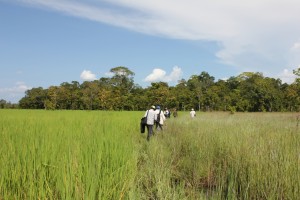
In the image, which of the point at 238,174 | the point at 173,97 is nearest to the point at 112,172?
the point at 238,174

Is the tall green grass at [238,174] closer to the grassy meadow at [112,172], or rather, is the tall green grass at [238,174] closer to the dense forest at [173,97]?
the grassy meadow at [112,172]

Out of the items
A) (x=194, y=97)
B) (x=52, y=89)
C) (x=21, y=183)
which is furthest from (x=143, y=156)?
(x=52, y=89)

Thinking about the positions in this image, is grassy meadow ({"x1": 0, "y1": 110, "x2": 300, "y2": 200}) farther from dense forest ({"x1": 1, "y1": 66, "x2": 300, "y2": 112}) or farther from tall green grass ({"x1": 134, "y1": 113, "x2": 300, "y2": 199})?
dense forest ({"x1": 1, "y1": 66, "x2": 300, "y2": 112})

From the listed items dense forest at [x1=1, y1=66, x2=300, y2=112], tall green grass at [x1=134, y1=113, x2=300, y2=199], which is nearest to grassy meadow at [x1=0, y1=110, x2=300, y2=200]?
tall green grass at [x1=134, y1=113, x2=300, y2=199]

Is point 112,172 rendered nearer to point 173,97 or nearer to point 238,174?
point 238,174

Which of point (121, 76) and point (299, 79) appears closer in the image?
point (299, 79)

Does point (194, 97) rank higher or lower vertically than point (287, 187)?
higher

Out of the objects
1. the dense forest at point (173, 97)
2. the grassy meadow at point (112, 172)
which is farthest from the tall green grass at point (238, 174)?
the dense forest at point (173, 97)

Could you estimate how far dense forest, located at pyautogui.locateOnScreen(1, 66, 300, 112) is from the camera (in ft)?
202

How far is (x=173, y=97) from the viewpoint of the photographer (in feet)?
225

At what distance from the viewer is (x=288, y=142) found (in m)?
4.97

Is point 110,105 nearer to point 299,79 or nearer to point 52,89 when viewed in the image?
point 52,89

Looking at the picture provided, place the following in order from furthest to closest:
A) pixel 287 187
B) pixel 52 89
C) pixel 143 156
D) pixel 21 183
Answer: pixel 52 89 → pixel 143 156 → pixel 287 187 → pixel 21 183

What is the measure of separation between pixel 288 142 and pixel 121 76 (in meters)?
83.8
